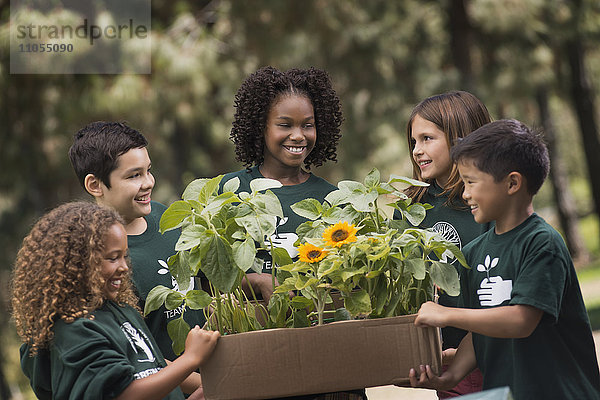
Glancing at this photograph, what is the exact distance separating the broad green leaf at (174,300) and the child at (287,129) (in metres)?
0.61

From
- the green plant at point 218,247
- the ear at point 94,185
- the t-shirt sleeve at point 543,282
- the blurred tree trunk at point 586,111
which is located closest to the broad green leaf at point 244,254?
the green plant at point 218,247

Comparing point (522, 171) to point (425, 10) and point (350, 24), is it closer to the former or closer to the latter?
point (350, 24)

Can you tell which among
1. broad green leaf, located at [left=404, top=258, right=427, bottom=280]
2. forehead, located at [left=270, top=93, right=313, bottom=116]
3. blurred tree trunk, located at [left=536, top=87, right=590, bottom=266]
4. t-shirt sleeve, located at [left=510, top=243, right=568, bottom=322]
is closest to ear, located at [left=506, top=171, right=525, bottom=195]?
t-shirt sleeve, located at [left=510, top=243, right=568, bottom=322]

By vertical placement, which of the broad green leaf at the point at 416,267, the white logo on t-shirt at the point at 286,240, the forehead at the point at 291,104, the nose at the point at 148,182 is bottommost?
the broad green leaf at the point at 416,267

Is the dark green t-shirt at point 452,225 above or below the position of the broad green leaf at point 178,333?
above

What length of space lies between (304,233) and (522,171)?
25.4 inches

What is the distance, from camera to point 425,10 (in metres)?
10.9

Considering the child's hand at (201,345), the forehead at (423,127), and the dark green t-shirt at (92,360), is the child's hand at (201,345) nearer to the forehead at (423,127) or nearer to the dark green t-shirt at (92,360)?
the dark green t-shirt at (92,360)

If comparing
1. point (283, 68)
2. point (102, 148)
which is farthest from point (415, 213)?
point (283, 68)

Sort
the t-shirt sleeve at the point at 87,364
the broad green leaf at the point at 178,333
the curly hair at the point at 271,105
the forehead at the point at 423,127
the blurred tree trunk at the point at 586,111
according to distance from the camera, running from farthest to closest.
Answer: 1. the blurred tree trunk at the point at 586,111
2. the curly hair at the point at 271,105
3. the forehead at the point at 423,127
4. the broad green leaf at the point at 178,333
5. the t-shirt sleeve at the point at 87,364

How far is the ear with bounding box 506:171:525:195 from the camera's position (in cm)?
214

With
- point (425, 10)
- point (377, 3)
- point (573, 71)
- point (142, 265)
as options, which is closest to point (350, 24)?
point (377, 3)

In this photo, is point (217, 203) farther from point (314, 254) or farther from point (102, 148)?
point (102, 148)

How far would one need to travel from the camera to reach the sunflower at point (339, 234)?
2.01 meters
